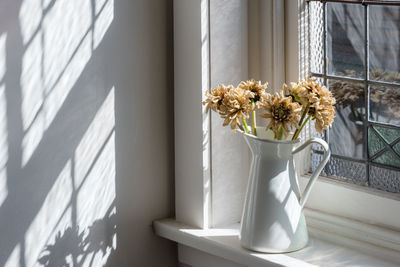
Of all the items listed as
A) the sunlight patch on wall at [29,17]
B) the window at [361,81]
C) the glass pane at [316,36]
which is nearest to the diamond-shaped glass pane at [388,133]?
the window at [361,81]

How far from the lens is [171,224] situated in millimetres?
1675

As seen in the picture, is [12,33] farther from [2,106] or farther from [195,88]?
[195,88]

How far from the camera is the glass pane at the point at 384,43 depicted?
1.40 metres

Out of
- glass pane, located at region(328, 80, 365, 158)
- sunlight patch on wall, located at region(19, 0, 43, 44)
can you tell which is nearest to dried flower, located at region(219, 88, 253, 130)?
glass pane, located at region(328, 80, 365, 158)

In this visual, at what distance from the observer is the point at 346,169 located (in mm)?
1554

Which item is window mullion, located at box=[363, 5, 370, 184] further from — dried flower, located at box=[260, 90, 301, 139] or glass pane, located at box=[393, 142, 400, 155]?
dried flower, located at box=[260, 90, 301, 139]

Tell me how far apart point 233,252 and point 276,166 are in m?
0.24

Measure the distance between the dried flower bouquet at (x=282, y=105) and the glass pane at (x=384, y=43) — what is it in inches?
6.1

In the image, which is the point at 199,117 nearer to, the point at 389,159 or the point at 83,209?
the point at 83,209

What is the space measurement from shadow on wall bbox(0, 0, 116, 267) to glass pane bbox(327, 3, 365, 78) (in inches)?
21.5

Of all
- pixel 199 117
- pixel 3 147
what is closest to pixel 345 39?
pixel 199 117

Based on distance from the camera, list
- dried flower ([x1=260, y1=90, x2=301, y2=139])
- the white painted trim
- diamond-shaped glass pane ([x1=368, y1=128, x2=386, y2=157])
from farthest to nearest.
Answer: the white painted trim → diamond-shaped glass pane ([x1=368, y1=128, x2=386, y2=157]) → dried flower ([x1=260, y1=90, x2=301, y2=139])

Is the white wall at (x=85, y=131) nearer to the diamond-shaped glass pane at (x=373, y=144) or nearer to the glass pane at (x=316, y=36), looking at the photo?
the glass pane at (x=316, y=36)

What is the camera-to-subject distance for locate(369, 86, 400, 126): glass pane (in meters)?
1.43
